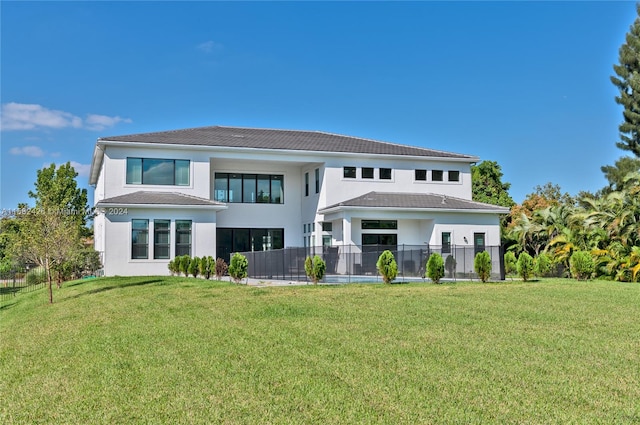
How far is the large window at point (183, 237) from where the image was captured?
30.1 m

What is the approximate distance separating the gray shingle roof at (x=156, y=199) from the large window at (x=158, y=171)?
71cm

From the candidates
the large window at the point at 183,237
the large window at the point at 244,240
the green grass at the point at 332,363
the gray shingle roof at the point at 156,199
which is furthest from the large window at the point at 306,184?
the green grass at the point at 332,363

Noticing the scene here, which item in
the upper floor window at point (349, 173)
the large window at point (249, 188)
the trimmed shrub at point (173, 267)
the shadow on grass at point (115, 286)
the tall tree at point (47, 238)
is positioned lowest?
the shadow on grass at point (115, 286)

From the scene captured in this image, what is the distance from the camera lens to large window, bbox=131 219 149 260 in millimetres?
29516

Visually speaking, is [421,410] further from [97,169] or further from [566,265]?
[97,169]

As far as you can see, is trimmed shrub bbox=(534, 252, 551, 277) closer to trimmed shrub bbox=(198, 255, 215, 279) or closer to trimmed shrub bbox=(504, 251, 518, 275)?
trimmed shrub bbox=(504, 251, 518, 275)

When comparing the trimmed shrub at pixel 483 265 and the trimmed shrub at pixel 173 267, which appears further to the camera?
the trimmed shrub at pixel 173 267

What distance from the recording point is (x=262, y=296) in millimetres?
16906

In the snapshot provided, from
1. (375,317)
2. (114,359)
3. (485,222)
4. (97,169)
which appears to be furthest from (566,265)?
(97,169)

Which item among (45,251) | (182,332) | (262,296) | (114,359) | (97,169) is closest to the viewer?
(114,359)

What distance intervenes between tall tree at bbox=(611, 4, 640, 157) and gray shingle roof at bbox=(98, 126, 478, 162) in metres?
10.9

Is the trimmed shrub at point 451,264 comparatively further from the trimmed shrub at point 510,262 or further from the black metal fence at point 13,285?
the black metal fence at point 13,285

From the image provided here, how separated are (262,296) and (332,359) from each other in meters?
8.78

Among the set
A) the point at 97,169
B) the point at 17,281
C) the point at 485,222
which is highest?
the point at 97,169
